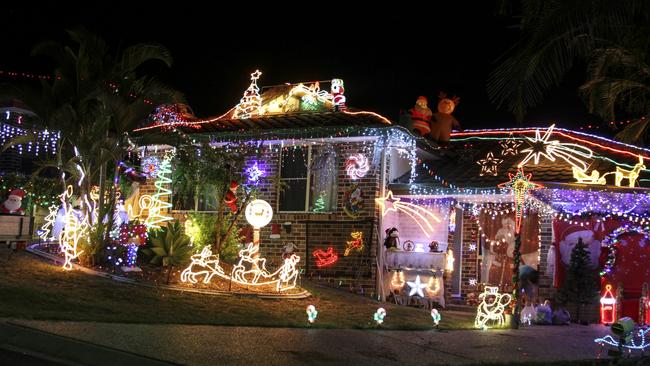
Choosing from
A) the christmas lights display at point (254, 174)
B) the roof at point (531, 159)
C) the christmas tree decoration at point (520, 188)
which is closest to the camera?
the christmas tree decoration at point (520, 188)

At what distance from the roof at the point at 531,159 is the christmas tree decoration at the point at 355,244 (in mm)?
1952

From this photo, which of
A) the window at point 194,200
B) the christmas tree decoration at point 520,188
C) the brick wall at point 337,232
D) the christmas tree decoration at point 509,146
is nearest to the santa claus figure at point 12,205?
the window at point 194,200

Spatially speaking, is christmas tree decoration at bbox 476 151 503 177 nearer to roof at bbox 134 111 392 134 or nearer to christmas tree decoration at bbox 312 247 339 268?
roof at bbox 134 111 392 134

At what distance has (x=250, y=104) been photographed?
1822cm

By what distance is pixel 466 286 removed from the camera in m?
16.7

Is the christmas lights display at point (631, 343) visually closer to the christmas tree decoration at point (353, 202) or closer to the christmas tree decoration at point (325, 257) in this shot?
the christmas tree decoration at point (353, 202)

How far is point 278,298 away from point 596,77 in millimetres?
6808

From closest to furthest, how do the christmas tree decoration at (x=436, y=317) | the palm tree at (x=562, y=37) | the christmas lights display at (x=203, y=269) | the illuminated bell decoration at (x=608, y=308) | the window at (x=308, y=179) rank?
the palm tree at (x=562, y=37), the christmas tree decoration at (x=436, y=317), the christmas lights display at (x=203, y=269), the illuminated bell decoration at (x=608, y=308), the window at (x=308, y=179)

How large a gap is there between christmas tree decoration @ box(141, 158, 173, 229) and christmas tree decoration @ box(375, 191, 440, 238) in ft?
18.8

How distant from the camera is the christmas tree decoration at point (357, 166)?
15.9 meters

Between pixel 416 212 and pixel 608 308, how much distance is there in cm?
474

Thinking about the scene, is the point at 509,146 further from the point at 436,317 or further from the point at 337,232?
the point at 436,317

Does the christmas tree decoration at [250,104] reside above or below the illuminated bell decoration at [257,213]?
above

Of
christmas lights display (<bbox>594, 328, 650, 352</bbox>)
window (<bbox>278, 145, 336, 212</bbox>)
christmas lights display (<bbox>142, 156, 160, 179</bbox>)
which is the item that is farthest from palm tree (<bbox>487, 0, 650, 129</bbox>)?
christmas lights display (<bbox>142, 156, 160, 179</bbox>)
